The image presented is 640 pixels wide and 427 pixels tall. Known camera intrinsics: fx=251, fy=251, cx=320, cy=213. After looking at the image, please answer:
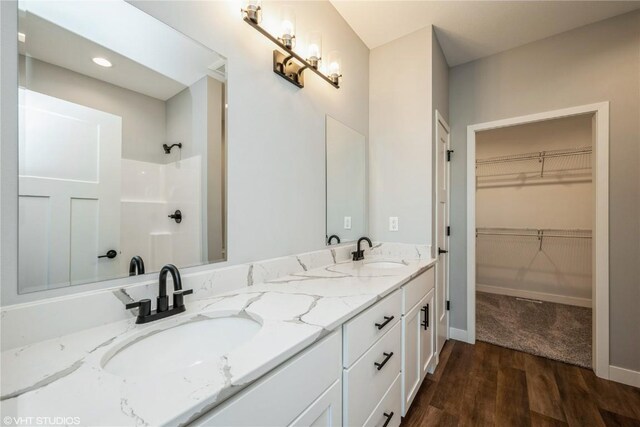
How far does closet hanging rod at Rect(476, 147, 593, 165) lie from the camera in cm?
311

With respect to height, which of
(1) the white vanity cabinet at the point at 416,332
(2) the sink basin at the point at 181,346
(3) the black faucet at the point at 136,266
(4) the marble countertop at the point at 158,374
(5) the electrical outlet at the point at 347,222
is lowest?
(1) the white vanity cabinet at the point at 416,332

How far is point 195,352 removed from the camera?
78 centimetres

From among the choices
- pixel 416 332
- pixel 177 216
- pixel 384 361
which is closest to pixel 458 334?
pixel 416 332

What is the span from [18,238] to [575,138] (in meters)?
4.82

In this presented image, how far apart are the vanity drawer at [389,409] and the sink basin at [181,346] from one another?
2.16 feet

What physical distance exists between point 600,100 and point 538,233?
80.6 inches

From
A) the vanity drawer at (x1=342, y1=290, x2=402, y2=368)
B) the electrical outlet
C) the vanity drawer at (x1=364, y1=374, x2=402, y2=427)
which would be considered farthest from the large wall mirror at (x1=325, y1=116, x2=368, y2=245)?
the vanity drawer at (x1=364, y1=374, x2=402, y2=427)

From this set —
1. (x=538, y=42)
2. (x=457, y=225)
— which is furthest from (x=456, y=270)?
(x=538, y=42)

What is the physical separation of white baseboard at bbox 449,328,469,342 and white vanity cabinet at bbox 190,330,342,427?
6.71 feet

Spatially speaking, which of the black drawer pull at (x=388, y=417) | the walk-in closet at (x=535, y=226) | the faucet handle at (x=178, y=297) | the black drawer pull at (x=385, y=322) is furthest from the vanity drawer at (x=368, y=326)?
the walk-in closet at (x=535, y=226)

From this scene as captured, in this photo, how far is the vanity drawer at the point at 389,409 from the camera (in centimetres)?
107

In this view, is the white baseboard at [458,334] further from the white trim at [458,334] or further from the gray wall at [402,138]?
the gray wall at [402,138]

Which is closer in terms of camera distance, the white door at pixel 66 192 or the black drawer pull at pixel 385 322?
the white door at pixel 66 192

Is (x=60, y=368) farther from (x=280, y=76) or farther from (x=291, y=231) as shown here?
(x=280, y=76)
